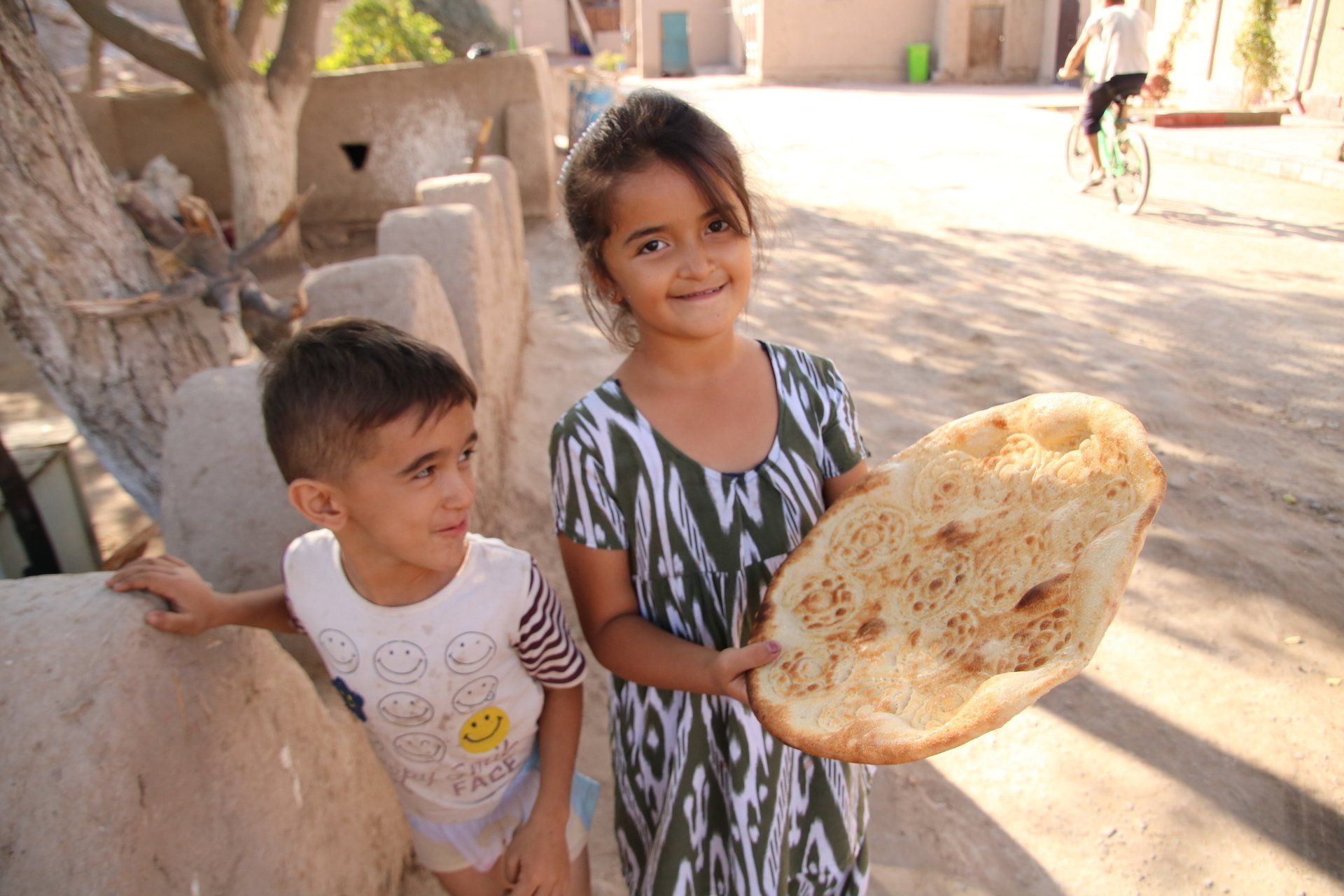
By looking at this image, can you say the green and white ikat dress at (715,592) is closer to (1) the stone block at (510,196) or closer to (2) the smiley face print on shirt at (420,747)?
(2) the smiley face print on shirt at (420,747)

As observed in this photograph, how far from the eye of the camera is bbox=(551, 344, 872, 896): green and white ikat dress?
1.36 metres

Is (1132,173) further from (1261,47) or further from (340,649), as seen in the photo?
(340,649)

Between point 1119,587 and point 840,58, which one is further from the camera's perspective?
point 840,58

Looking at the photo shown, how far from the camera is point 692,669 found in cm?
125

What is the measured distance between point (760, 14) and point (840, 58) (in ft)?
6.75

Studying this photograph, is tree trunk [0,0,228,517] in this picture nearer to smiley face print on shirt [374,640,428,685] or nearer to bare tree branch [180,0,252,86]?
smiley face print on shirt [374,640,428,685]

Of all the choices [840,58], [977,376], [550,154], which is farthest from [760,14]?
[977,376]

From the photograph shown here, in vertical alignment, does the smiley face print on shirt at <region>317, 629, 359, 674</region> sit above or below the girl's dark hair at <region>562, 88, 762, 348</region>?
below

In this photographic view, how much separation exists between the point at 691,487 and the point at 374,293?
3.92ft

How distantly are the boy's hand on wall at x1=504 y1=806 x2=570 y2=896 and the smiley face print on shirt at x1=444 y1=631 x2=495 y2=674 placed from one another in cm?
28

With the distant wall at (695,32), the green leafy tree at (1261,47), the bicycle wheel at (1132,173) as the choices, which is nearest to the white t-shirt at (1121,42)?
the bicycle wheel at (1132,173)

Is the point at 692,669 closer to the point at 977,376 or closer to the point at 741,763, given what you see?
the point at 741,763

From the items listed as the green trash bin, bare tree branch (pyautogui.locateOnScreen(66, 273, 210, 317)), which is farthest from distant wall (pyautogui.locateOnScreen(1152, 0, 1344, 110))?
bare tree branch (pyautogui.locateOnScreen(66, 273, 210, 317))

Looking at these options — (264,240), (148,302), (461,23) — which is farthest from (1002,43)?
(148,302)
